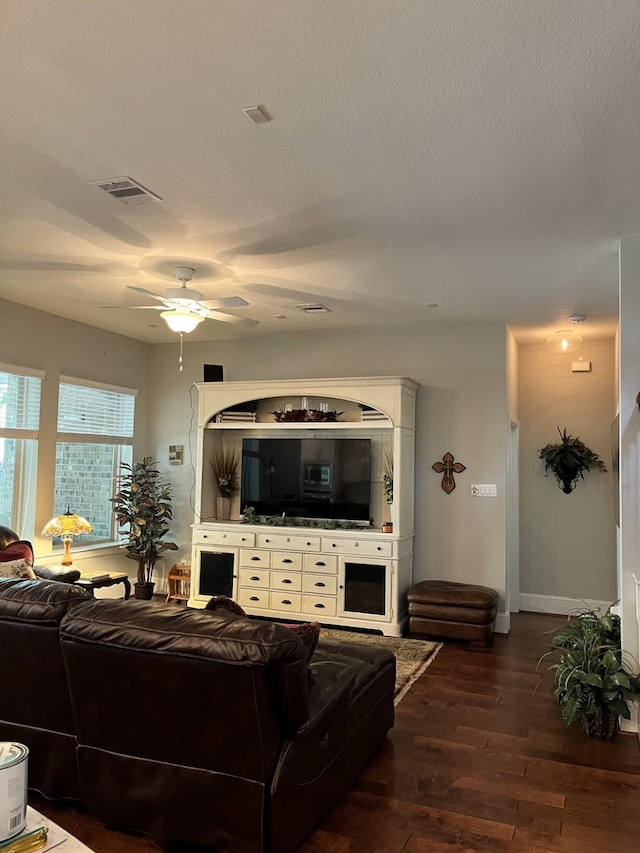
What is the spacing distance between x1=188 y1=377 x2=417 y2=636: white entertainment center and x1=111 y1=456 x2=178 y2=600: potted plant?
1.64 ft

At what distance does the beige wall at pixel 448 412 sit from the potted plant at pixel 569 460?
41.9 inches

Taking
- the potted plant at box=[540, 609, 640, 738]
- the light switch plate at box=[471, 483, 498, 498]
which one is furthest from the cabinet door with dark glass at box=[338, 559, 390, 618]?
the potted plant at box=[540, 609, 640, 738]

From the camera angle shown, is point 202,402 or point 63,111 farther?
point 202,402

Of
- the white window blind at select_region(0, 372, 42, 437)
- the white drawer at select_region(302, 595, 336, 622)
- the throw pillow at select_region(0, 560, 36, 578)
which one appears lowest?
the white drawer at select_region(302, 595, 336, 622)

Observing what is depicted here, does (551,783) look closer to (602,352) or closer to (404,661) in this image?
(404,661)

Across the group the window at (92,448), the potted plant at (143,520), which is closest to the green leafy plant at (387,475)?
the potted plant at (143,520)

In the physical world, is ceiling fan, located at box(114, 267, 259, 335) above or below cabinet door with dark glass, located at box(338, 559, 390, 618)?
above

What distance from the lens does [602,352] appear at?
22.2 feet

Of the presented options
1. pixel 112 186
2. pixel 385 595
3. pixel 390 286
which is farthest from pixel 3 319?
pixel 385 595

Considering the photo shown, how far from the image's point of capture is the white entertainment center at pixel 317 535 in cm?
594

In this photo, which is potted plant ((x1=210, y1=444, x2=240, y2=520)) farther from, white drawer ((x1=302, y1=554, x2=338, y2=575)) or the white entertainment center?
white drawer ((x1=302, y1=554, x2=338, y2=575))

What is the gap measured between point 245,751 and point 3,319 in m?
4.77

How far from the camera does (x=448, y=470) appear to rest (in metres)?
6.28

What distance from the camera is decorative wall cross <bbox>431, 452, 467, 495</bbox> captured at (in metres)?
6.26
